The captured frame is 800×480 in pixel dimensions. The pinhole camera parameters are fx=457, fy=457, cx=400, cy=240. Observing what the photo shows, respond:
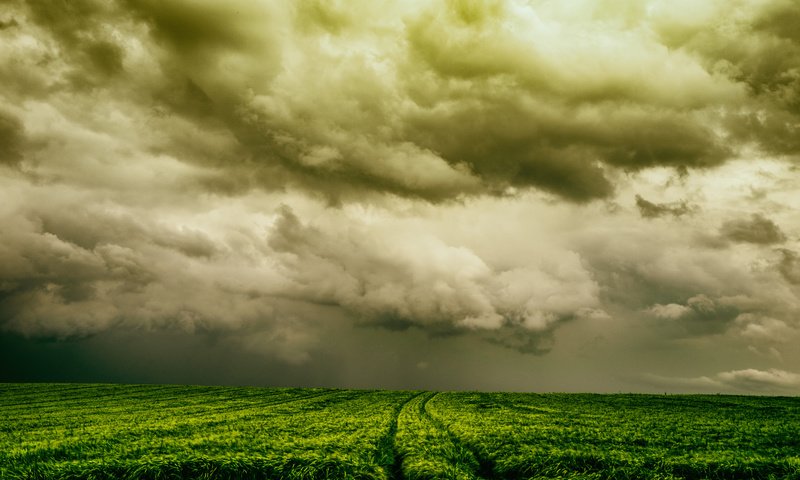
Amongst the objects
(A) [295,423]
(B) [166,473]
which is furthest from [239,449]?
(A) [295,423]

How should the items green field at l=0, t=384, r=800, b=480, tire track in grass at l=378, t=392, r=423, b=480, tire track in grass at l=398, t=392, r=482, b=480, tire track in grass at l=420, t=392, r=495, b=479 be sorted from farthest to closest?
tire track in grass at l=420, t=392, r=495, b=479
tire track in grass at l=378, t=392, r=423, b=480
tire track in grass at l=398, t=392, r=482, b=480
green field at l=0, t=384, r=800, b=480

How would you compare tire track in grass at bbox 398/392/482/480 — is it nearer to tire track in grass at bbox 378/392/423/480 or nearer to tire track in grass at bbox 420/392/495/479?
tire track in grass at bbox 420/392/495/479

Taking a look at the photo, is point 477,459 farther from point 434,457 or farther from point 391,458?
point 391,458

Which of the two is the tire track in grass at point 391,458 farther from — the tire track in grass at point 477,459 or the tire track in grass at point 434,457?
the tire track in grass at point 477,459

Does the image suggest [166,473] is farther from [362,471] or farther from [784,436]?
[784,436]

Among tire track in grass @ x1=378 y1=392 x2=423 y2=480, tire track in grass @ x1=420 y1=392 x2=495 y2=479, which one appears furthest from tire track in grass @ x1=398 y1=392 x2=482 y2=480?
tire track in grass @ x1=378 y1=392 x2=423 y2=480

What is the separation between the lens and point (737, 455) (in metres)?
17.3

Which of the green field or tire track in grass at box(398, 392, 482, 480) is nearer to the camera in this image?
the green field

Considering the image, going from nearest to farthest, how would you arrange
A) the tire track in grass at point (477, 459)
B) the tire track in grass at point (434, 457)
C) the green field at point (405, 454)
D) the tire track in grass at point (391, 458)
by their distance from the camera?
the green field at point (405, 454), the tire track in grass at point (434, 457), the tire track in grass at point (391, 458), the tire track in grass at point (477, 459)

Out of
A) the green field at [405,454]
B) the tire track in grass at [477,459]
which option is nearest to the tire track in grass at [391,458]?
the green field at [405,454]

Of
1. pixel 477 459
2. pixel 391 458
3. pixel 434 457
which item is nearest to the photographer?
pixel 434 457

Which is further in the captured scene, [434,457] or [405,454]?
[405,454]

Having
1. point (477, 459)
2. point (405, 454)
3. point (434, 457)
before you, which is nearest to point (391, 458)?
point (405, 454)

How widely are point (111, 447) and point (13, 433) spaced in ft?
52.6
